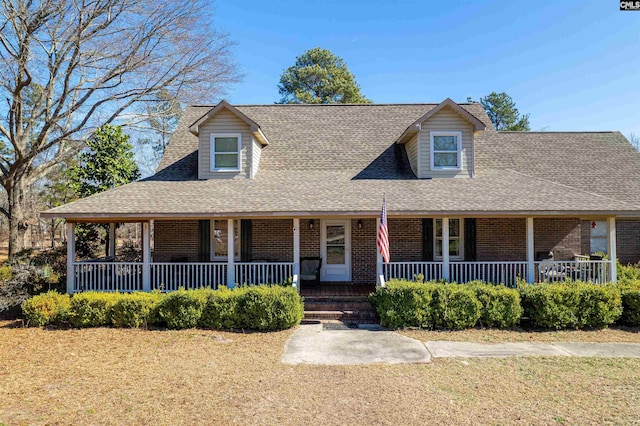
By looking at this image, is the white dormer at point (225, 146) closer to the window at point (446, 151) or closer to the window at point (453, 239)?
the window at point (446, 151)

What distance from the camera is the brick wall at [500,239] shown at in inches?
513

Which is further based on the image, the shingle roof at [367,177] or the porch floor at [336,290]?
the porch floor at [336,290]

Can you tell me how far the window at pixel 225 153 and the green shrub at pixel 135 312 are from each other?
5340 mm

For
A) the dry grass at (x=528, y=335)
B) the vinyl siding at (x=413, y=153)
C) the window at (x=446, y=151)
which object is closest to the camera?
the dry grass at (x=528, y=335)

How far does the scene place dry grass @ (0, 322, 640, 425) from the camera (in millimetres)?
5086

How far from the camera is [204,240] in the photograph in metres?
12.9

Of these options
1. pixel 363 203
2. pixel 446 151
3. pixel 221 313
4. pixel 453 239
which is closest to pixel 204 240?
pixel 221 313

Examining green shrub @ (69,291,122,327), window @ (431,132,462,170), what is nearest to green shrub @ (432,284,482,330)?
window @ (431,132,462,170)

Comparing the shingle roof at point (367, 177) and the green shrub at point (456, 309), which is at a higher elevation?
the shingle roof at point (367, 177)


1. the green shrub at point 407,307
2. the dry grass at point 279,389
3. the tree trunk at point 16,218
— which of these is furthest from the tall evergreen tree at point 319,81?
the dry grass at point 279,389

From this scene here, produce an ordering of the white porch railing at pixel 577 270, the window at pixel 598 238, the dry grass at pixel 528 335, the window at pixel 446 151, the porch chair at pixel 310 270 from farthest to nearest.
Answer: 1. the window at pixel 598 238
2. the window at pixel 446 151
3. the porch chair at pixel 310 270
4. the white porch railing at pixel 577 270
5. the dry grass at pixel 528 335

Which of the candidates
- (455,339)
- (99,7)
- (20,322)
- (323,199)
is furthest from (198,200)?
(99,7)

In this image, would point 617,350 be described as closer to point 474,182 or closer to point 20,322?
point 474,182

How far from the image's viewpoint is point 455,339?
8742 mm
